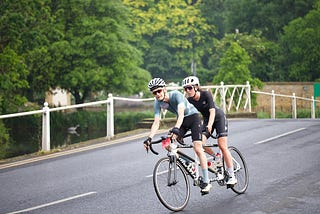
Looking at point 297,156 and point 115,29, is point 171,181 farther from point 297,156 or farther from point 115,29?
point 115,29

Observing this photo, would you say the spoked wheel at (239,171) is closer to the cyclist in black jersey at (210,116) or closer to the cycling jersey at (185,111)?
the cyclist in black jersey at (210,116)

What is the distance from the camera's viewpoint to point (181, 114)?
920 centimetres

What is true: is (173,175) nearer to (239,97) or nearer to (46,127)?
(46,127)

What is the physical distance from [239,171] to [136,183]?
6.37ft

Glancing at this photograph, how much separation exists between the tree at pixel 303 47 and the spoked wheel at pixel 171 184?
141 feet

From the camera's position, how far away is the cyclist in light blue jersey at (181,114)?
9.13m

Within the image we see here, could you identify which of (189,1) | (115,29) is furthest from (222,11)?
(115,29)

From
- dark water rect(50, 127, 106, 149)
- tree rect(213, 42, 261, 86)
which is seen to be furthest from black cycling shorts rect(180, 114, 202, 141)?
dark water rect(50, 127, 106, 149)

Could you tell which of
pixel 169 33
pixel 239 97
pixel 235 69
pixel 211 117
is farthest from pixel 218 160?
pixel 169 33

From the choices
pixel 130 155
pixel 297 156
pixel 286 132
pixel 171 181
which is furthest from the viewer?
pixel 286 132

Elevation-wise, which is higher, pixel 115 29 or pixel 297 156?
pixel 115 29

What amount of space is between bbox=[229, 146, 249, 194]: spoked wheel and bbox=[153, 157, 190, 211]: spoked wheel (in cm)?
129

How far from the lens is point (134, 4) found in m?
68.9

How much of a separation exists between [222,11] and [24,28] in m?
38.4
